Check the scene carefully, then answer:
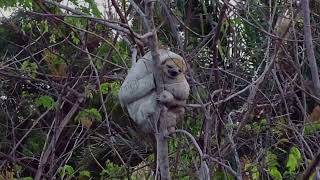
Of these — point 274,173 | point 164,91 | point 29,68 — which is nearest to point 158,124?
point 164,91

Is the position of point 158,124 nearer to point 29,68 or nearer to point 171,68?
point 171,68

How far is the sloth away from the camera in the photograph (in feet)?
12.6

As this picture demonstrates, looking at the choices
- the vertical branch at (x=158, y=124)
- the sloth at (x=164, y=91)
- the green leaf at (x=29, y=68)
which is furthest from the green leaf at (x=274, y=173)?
the green leaf at (x=29, y=68)

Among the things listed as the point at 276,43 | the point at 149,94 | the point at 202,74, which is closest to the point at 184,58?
the point at 149,94

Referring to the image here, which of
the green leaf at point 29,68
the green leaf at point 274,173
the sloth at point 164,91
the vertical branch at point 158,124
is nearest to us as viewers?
the vertical branch at point 158,124

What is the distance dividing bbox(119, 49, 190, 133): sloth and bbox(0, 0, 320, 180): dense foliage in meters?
0.11

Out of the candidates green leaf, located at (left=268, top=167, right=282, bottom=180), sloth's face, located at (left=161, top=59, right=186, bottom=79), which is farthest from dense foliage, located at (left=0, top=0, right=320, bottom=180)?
sloth's face, located at (left=161, top=59, right=186, bottom=79)

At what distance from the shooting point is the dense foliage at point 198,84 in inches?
153

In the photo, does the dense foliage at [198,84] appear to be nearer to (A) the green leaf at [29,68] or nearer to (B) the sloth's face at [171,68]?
(A) the green leaf at [29,68]

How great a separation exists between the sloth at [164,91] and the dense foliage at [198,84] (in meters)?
0.11

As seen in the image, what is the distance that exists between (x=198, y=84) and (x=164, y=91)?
362 mm

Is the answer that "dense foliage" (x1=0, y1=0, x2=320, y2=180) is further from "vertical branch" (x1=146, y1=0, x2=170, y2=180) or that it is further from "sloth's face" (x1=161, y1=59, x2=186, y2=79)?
"sloth's face" (x1=161, y1=59, x2=186, y2=79)

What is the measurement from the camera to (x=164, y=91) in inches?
149

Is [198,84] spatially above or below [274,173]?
above
